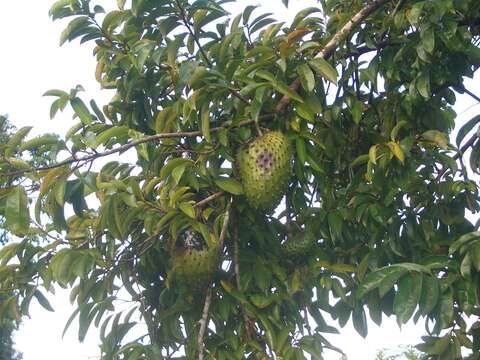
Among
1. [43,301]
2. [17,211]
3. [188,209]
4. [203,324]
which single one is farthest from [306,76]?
[43,301]

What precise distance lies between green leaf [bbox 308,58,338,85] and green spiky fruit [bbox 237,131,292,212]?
0.19 m

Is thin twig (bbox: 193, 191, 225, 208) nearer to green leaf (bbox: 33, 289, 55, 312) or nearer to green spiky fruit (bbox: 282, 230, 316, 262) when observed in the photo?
green spiky fruit (bbox: 282, 230, 316, 262)

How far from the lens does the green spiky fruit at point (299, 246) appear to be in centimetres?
207

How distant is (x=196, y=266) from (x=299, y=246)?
32 cm

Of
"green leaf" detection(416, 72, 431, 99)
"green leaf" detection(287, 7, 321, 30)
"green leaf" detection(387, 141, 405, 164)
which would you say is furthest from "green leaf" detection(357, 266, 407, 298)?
"green leaf" detection(287, 7, 321, 30)

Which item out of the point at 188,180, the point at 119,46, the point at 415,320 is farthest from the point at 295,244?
the point at 119,46

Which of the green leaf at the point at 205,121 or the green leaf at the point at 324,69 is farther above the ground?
the green leaf at the point at 324,69

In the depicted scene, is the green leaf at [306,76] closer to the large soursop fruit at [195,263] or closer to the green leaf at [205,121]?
the green leaf at [205,121]

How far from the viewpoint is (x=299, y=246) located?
2.08 metres

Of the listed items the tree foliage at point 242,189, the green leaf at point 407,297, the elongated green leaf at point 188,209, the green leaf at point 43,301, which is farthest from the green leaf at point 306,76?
the green leaf at point 43,301

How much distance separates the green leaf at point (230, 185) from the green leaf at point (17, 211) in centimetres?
52

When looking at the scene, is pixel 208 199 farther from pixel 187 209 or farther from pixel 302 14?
pixel 302 14

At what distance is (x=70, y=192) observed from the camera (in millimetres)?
1777

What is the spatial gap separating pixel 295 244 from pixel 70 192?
65 centimetres
